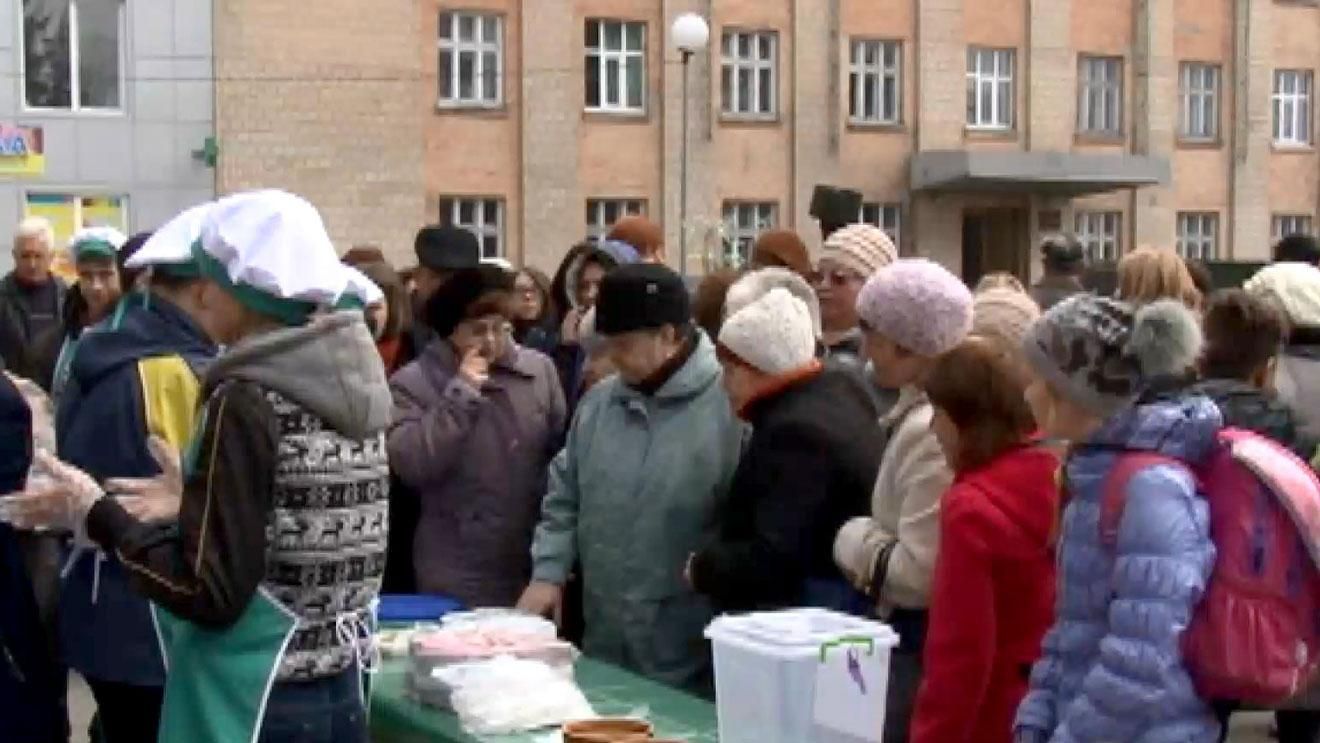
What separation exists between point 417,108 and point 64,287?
647 inches

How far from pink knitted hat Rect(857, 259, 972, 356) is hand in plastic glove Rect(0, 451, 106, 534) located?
198 cm

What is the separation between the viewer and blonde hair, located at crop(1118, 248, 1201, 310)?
6.99 meters

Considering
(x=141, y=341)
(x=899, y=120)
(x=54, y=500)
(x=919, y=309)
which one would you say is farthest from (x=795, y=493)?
(x=899, y=120)

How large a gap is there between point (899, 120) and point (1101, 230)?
508cm

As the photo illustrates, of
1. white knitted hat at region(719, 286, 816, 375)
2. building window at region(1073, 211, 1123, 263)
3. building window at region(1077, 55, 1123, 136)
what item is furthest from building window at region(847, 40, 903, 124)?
white knitted hat at region(719, 286, 816, 375)

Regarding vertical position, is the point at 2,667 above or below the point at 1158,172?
below

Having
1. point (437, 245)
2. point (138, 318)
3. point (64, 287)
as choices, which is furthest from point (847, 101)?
point (138, 318)

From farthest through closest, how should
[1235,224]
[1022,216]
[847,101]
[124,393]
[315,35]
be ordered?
[1235,224]
[1022,216]
[847,101]
[315,35]
[124,393]

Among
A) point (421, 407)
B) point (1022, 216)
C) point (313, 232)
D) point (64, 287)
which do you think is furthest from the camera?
point (1022, 216)

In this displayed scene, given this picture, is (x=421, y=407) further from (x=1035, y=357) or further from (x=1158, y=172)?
(x=1158, y=172)

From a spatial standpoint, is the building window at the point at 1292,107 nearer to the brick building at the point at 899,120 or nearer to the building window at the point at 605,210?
the brick building at the point at 899,120

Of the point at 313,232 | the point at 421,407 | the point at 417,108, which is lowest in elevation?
the point at 421,407

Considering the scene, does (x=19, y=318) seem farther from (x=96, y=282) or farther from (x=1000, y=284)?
(x=1000, y=284)

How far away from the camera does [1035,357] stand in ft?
13.1
